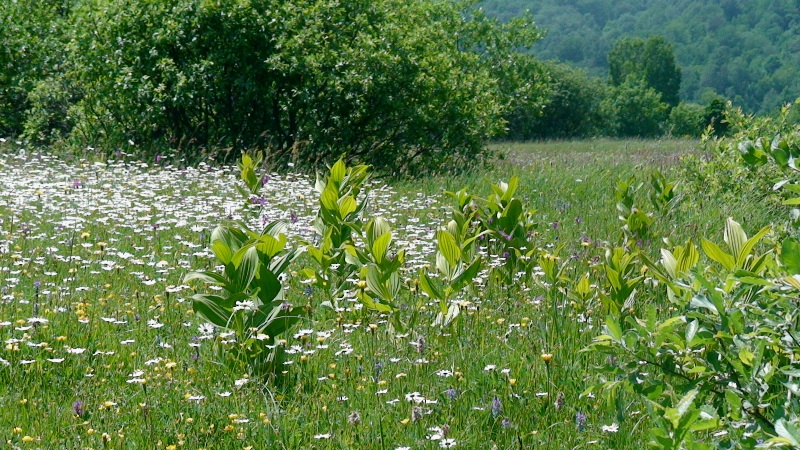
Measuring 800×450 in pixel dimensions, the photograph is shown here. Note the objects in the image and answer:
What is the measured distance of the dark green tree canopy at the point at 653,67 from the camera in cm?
8150

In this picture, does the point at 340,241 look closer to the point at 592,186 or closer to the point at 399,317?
the point at 399,317

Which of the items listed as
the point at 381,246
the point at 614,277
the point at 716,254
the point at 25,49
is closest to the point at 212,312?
the point at 381,246

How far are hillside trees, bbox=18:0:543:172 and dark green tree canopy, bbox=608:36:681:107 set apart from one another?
2789 inches

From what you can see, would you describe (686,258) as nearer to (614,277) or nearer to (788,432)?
(614,277)

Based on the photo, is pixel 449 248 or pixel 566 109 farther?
pixel 566 109

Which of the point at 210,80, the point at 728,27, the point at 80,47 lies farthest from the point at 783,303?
the point at 728,27

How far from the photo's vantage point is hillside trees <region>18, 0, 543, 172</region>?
37.4 feet

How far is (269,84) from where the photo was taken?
1181 centimetres

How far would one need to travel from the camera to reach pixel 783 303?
2344mm

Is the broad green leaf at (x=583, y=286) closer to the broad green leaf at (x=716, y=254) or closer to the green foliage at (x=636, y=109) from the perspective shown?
the broad green leaf at (x=716, y=254)

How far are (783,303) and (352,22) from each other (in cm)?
1065

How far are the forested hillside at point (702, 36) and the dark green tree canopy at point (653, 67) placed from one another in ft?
64.9

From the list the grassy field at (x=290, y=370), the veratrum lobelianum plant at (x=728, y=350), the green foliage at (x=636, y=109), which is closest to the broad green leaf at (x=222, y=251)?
the grassy field at (x=290, y=370)

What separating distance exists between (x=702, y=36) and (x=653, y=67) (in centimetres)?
6148
